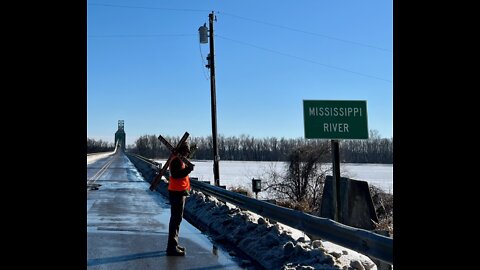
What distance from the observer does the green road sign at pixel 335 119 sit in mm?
9133

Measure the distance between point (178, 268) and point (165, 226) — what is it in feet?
14.2

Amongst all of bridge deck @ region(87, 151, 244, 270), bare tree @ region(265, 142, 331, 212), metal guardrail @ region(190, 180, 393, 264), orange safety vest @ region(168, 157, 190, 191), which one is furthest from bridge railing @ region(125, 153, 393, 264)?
bare tree @ region(265, 142, 331, 212)

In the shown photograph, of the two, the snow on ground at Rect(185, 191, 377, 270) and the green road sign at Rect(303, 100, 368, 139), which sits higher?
the green road sign at Rect(303, 100, 368, 139)

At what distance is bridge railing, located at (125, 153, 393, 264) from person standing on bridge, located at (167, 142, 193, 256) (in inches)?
63.2

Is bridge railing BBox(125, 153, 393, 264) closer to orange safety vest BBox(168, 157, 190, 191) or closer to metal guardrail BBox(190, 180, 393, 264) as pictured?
metal guardrail BBox(190, 180, 393, 264)

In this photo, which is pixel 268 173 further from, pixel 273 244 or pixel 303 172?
pixel 273 244

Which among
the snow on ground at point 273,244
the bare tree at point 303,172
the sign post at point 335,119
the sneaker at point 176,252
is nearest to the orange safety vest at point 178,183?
the sneaker at point 176,252

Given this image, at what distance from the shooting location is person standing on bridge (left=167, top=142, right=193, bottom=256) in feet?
25.8

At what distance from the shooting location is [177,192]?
8.12 m

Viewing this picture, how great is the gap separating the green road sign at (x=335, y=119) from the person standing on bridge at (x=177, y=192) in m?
2.39

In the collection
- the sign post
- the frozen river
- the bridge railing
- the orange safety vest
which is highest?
the sign post
